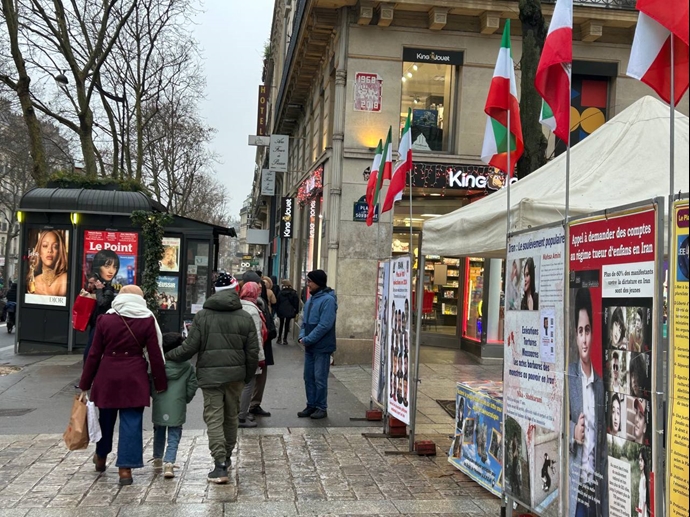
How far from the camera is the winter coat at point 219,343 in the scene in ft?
19.9

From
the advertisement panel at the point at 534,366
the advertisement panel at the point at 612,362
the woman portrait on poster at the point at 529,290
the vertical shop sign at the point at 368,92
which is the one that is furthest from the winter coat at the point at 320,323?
the vertical shop sign at the point at 368,92

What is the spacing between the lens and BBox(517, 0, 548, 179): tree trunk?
9133 millimetres

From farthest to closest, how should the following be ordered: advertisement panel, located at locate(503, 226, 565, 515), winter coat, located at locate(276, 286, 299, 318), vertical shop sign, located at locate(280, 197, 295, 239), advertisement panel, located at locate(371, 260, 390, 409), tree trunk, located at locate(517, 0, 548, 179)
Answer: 1. vertical shop sign, located at locate(280, 197, 295, 239)
2. winter coat, located at locate(276, 286, 299, 318)
3. tree trunk, located at locate(517, 0, 548, 179)
4. advertisement panel, located at locate(371, 260, 390, 409)
5. advertisement panel, located at locate(503, 226, 565, 515)

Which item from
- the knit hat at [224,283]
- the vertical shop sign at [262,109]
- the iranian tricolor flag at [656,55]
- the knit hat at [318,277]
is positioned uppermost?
the vertical shop sign at [262,109]

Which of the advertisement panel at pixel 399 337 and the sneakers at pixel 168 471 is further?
the advertisement panel at pixel 399 337

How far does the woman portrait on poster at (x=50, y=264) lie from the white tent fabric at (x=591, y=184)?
10.3 meters

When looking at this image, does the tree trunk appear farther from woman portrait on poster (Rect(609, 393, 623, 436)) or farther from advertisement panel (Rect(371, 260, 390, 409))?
woman portrait on poster (Rect(609, 393, 623, 436))

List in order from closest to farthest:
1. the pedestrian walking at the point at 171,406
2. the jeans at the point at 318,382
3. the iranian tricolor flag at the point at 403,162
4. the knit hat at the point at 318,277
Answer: the pedestrian walking at the point at 171,406, the iranian tricolor flag at the point at 403,162, the jeans at the point at 318,382, the knit hat at the point at 318,277

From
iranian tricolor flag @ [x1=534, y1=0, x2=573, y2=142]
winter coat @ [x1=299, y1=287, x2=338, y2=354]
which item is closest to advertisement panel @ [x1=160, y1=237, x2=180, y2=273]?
winter coat @ [x1=299, y1=287, x2=338, y2=354]

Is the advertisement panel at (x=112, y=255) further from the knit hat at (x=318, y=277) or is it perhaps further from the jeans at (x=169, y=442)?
the jeans at (x=169, y=442)

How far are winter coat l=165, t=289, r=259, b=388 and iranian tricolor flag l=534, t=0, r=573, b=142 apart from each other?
3217 millimetres

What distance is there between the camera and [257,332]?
25.1 feet

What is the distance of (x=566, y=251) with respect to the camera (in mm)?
4141

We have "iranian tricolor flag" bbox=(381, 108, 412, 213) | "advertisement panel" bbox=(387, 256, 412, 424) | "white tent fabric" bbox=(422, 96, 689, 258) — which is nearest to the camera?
"white tent fabric" bbox=(422, 96, 689, 258)
